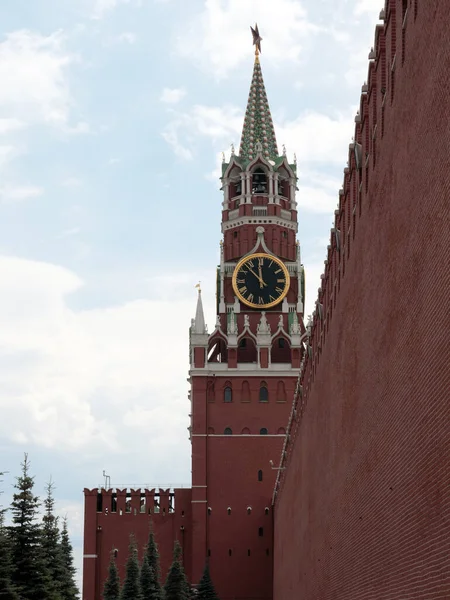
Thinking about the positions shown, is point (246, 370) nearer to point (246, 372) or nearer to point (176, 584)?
point (246, 372)

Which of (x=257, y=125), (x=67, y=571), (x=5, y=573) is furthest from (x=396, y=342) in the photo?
(x=257, y=125)

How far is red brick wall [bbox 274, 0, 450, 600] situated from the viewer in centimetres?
1164

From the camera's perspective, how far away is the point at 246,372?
68.6 m

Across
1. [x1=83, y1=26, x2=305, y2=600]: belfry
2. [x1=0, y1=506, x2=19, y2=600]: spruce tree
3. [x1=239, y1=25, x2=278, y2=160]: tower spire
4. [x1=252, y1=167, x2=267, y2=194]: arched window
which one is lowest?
[x1=0, y1=506, x2=19, y2=600]: spruce tree

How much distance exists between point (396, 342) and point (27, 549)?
28.7 m

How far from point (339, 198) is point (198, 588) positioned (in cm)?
4533

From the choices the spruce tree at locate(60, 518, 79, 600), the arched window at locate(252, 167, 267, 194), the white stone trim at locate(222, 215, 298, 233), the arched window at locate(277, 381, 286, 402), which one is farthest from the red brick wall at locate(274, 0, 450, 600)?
the arched window at locate(252, 167, 267, 194)

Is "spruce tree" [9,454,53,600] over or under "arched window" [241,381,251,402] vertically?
under

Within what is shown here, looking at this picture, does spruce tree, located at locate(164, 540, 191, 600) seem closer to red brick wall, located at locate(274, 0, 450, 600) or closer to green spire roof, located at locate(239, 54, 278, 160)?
green spire roof, located at locate(239, 54, 278, 160)

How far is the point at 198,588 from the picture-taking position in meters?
64.3

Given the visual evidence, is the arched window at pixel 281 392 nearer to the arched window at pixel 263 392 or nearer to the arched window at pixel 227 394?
the arched window at pixel 263 392

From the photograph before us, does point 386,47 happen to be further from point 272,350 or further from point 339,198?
point 272,350

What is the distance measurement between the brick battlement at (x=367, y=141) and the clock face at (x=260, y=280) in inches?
1722

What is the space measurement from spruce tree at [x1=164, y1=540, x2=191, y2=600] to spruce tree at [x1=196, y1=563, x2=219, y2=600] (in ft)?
2.92
